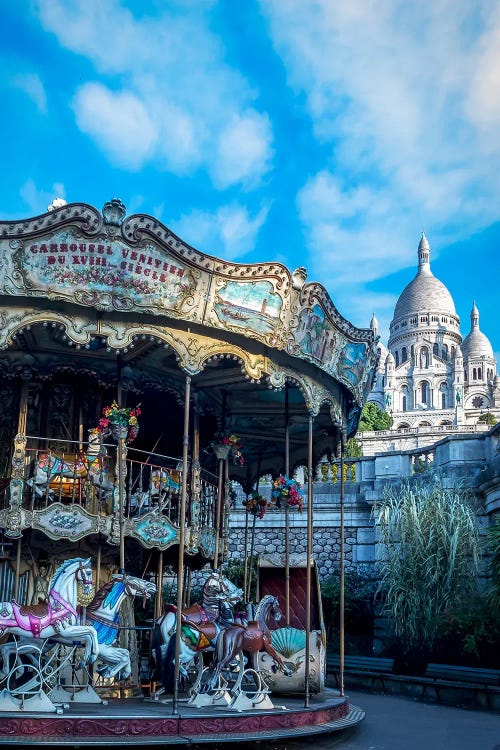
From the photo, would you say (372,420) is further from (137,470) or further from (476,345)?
(137,470)

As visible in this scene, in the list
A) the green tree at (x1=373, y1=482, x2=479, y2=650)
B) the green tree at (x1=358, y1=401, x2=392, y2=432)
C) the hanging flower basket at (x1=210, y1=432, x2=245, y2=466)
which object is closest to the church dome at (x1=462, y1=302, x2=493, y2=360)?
the green tree at (x1=358, y1=401, x2=392, y2=432)

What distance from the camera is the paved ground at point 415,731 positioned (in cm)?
1128

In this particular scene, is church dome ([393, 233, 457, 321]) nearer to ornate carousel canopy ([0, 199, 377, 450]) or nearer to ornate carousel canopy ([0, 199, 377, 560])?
ornate carousel canopy ([0, 199, 377, 560])

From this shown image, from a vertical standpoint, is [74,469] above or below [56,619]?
above

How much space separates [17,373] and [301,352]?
4.97 meters

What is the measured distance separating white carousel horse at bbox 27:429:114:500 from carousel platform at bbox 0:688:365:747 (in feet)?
12.3

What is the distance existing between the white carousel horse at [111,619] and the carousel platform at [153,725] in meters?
0.52

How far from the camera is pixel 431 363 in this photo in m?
117

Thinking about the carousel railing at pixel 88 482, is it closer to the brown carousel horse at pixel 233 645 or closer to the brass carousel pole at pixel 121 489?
the brass carousel pole at pixel 121 489

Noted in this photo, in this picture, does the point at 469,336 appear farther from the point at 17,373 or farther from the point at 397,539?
the point at 17,373

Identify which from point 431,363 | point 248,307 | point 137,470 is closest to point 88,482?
point 137,470

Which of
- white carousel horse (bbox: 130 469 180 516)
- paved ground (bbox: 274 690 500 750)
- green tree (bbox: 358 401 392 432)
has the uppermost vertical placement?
green tree (bbox: 358 401 392 432)

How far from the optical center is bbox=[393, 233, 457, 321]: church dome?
4774 inches

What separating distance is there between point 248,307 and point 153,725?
6035mm
